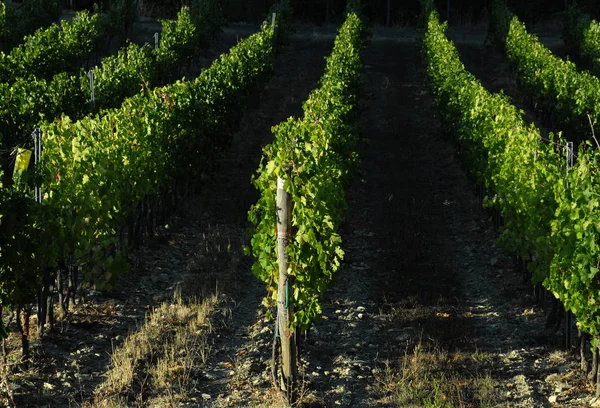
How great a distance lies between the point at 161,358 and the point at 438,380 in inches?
93.2

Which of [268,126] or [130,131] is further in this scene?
[268,126]

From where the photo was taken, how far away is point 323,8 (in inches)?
1629

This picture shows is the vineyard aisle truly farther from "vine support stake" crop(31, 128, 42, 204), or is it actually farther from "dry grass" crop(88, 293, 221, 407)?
"vine support stake" crop(31, 128, 42, 204)

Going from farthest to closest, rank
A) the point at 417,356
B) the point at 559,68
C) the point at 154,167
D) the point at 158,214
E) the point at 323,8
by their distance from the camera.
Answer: the point at 323,8, the point at 559,68, the point at 158,214, the point at 154,167, the point at 417,356

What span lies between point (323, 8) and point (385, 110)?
18722mm

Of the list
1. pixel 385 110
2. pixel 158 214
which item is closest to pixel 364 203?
pixel 158 214

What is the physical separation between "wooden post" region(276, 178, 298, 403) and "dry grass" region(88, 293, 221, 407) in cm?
82

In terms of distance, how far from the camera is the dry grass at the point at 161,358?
25.7 ft

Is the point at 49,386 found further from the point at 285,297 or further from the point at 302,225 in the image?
the point at 302,225

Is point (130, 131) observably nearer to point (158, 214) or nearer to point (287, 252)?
point (158, 214)

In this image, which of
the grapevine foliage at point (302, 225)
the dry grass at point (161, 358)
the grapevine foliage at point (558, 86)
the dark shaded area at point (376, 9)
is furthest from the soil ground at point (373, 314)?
the dark shaded area at point (376, 9)

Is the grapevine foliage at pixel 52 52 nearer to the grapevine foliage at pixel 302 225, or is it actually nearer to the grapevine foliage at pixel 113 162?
the grapevine foliage at pixel 113 162

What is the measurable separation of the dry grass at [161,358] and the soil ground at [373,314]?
0.41 feet

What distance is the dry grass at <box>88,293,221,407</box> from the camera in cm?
782
